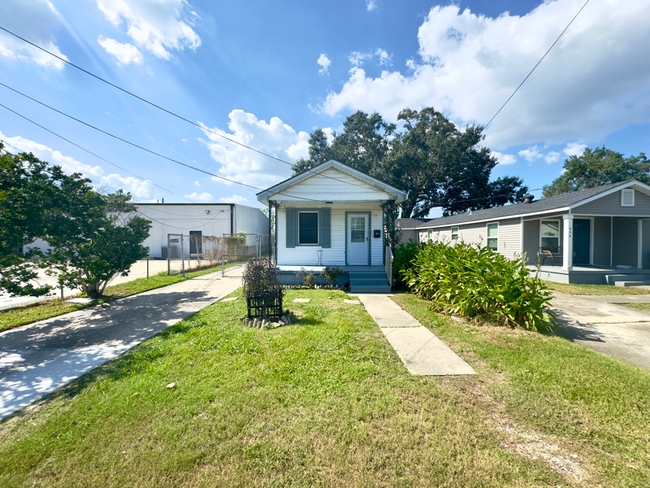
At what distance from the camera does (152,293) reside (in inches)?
328

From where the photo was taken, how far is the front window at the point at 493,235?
1448cm

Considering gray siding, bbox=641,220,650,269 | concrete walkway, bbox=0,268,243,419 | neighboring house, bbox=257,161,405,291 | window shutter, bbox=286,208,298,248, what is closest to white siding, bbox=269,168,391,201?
neighboring house, bbox=257,161,405,291

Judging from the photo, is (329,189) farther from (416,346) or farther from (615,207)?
(615,207)

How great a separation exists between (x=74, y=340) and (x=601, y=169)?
4954cm

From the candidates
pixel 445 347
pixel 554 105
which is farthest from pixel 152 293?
pixel 554 105

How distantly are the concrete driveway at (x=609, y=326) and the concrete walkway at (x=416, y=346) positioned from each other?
2.45 m

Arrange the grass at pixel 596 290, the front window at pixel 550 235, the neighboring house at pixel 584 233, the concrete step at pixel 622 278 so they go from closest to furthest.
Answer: the grass at pixel 596 290 < the concrete step at pixel 622 278 < the neighboring house at pixel 584 233 < the front window at pixel 550 235

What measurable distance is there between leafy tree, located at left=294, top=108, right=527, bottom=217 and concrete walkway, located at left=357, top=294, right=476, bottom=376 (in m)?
22.4

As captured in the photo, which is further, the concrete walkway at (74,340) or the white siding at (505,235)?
the white siding at (505,235)

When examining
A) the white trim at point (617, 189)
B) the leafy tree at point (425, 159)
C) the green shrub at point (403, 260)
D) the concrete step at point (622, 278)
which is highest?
the leafy tree at point (425, 159)

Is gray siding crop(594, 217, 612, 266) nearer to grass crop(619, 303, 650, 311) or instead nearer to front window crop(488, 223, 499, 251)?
front window crop(488, 223, 499, 251)

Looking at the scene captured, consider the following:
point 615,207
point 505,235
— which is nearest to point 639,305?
point 615,207

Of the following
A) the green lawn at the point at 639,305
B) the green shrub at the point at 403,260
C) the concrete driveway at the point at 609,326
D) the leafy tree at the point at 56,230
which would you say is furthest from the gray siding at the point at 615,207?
the leafy tree at the point at 56,230

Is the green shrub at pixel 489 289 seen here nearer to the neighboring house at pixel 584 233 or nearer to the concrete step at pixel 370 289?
→ the concrete step at pixel 370 289
